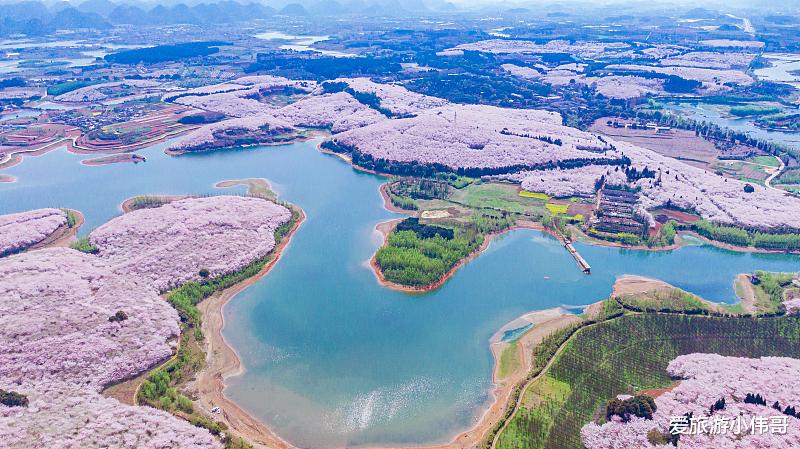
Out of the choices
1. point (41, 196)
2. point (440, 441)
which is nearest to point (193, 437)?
point (440, 441)

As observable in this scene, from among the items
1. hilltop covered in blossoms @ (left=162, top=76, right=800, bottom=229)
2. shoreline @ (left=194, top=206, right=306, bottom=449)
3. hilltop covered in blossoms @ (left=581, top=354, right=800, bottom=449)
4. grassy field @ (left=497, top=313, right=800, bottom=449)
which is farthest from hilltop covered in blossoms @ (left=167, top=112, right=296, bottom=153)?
hilltop covered in blossoms @ (left=581, top=354, right=800, bottom=449)

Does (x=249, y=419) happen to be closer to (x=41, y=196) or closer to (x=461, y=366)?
(x=461, y=366)

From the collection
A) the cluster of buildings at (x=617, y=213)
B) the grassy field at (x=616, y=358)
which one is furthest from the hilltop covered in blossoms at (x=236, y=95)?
the grassy field at (x=616, y=358)

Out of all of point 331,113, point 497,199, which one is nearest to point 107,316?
point 497,199

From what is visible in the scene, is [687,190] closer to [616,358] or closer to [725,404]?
[616,358]

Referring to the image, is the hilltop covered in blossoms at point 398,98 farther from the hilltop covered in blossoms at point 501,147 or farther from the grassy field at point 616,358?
the grassy field at point 616,358
